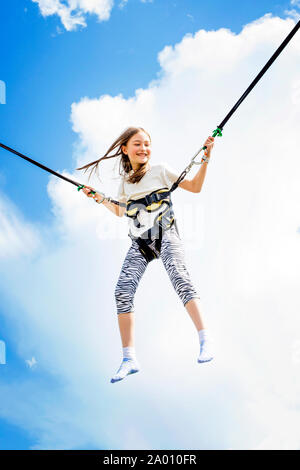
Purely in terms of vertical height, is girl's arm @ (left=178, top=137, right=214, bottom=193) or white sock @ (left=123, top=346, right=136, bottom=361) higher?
girl's arm @ (left=178, top=137, right=214, bottom=193)

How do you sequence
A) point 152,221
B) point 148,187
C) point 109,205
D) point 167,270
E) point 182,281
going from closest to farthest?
point 182,281
point 167,270
point 152,221
point 148,187
point 109,205

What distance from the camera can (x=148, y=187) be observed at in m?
4.44

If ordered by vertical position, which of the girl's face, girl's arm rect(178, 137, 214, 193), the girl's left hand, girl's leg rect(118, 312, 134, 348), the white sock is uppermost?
the girl's face

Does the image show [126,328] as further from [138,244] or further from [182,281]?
[138,244]

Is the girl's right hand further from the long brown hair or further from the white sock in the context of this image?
the white sock

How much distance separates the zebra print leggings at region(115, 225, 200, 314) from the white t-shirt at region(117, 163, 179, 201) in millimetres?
488

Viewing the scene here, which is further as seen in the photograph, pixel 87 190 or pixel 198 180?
pixel 87 190

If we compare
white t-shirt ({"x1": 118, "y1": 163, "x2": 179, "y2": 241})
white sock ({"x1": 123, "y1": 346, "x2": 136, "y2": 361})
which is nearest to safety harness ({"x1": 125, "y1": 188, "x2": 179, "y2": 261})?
white t-shirt ({"x1": 118, "y1": 163, "x2": 179, "y2": 241})

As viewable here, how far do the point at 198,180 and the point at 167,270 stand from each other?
1.02 metres

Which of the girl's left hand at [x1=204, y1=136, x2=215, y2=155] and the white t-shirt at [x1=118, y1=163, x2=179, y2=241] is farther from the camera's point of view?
the white t-shirt at [x1=118, y1=163, x2=179, y2=241]

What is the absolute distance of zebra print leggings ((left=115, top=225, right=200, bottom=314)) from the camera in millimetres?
3877

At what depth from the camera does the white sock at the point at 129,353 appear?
3826 mm

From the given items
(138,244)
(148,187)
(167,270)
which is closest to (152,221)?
(138,244)
